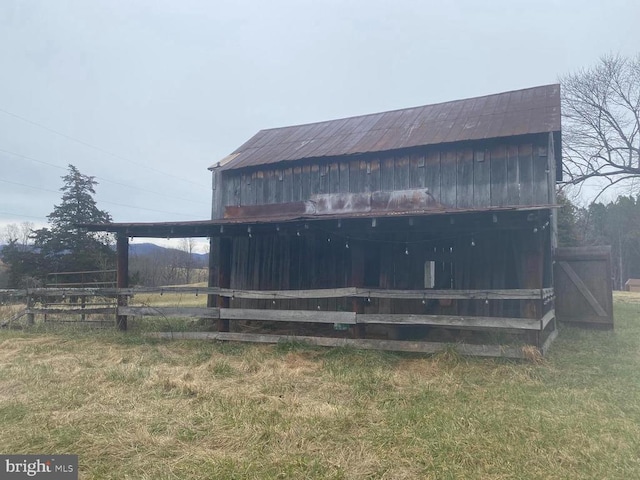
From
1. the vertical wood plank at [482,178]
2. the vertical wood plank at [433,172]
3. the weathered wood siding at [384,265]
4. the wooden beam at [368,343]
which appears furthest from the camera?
the vertical wood plank at [433,172]

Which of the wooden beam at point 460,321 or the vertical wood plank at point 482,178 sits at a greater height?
the vertical wood plank at point 482,178

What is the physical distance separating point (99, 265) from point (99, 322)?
A: 55.8ft

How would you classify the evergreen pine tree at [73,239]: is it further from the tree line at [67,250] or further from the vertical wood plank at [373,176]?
the vertical wood plank at [373,176]

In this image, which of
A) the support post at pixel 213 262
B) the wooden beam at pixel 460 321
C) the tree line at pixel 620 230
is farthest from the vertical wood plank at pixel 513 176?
the tree line at pixel 620 230

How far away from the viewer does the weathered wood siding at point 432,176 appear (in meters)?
9.70

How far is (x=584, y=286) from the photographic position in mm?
11609

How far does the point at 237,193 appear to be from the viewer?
1308cm

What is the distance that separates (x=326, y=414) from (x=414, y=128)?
31.2 feet

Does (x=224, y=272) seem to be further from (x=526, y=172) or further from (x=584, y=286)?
(x=584, y=286)

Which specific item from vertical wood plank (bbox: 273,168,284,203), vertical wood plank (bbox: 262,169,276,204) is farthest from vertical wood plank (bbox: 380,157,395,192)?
vertical wood plank (bbox: 262,169,276,204)

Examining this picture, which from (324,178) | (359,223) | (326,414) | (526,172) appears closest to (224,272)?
(359,223)

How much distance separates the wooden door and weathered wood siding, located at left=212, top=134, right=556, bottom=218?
2221mm

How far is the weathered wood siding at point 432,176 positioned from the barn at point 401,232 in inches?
1.2

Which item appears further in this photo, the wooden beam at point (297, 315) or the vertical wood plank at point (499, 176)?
the vertical wood plank at point (499, 176)
